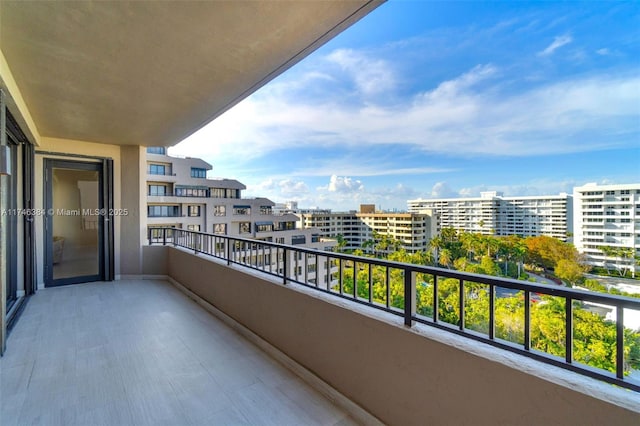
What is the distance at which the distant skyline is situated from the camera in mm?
4324

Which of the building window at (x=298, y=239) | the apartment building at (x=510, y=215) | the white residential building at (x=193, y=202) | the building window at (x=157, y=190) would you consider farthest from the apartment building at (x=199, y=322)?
the building window at (x=157, y=190)

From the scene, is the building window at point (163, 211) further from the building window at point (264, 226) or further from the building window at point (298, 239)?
the building window at point (298, 239)

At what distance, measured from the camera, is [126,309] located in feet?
10.8

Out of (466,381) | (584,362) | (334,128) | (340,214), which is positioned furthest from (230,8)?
(334,128)

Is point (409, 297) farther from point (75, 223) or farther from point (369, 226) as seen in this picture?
point (369, 226)

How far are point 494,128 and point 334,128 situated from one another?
7805 millimetres

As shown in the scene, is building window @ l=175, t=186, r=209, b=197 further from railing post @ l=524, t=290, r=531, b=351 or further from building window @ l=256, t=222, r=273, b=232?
railing post @ l=524, t=290, r=531, b=351

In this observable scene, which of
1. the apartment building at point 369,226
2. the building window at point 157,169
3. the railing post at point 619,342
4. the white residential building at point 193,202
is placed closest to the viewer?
the railing post at point 619,342

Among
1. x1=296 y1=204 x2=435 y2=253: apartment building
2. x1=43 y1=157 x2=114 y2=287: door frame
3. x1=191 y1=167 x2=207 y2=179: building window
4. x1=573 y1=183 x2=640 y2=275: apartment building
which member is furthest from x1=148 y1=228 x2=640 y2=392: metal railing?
x1=191 y1=167 x2=207 y2=179: building window

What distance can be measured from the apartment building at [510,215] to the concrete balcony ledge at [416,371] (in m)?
2.69

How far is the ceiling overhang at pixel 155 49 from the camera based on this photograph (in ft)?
5.15

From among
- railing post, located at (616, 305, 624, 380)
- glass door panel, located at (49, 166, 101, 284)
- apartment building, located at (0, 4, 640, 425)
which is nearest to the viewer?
railing post, located at (616, 305, 624, 380)

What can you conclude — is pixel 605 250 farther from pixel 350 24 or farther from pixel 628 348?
pixel 350 24

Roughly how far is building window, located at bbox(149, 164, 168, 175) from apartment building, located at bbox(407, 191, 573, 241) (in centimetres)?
1801
